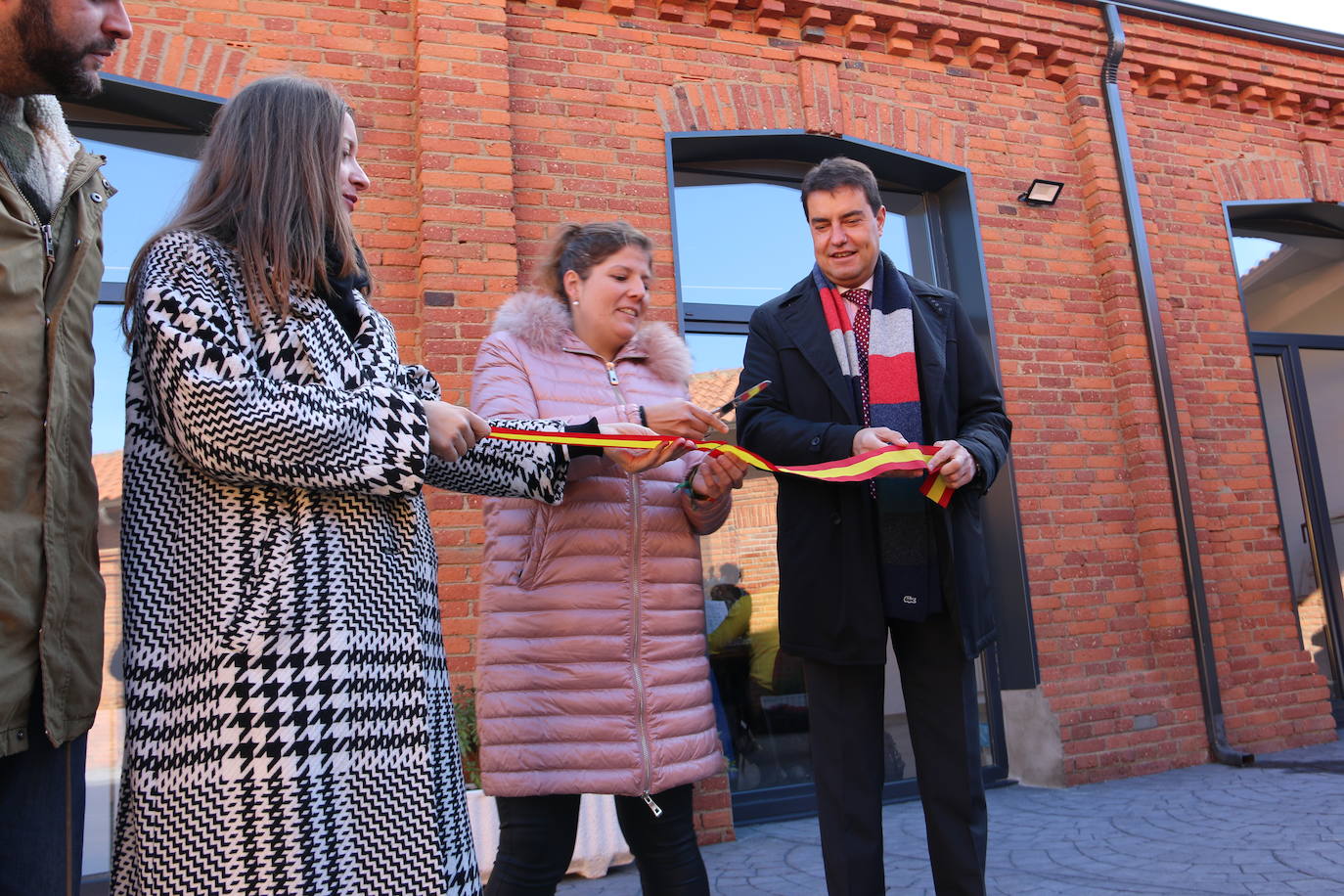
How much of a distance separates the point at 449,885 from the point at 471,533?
2985 mm

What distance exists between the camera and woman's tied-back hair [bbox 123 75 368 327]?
1.71 meters

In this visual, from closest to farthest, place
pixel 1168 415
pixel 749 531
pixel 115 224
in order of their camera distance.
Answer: pixel 115 224, pixel 749 531, pixel 1168 415

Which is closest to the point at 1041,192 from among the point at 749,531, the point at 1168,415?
the point at 1168,415

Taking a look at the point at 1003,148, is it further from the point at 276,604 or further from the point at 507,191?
the point at 276,604

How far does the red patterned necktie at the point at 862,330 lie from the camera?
2.81 metres

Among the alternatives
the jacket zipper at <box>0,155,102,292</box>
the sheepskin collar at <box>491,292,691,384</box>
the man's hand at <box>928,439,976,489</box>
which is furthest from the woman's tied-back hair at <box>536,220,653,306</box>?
the jacket zipper at <box>0,155,102,292</box>

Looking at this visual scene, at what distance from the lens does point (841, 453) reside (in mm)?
2611

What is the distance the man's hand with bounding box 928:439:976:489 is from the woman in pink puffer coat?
520 millimetres

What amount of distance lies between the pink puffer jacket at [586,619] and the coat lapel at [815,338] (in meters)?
0.44

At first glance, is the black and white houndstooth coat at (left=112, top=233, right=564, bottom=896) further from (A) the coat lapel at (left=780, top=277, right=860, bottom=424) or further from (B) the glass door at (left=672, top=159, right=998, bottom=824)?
(B) the glass door at (left=672, top=159, right=998, bottom=824)

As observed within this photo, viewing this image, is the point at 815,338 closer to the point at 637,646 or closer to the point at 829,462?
the point at 829,462

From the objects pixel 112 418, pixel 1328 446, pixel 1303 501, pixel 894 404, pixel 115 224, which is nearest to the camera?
pixel 894 404

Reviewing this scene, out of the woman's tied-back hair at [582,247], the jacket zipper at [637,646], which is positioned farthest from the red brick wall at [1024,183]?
the jacket zipper at [637,646]

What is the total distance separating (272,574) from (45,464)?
14.0 inches
